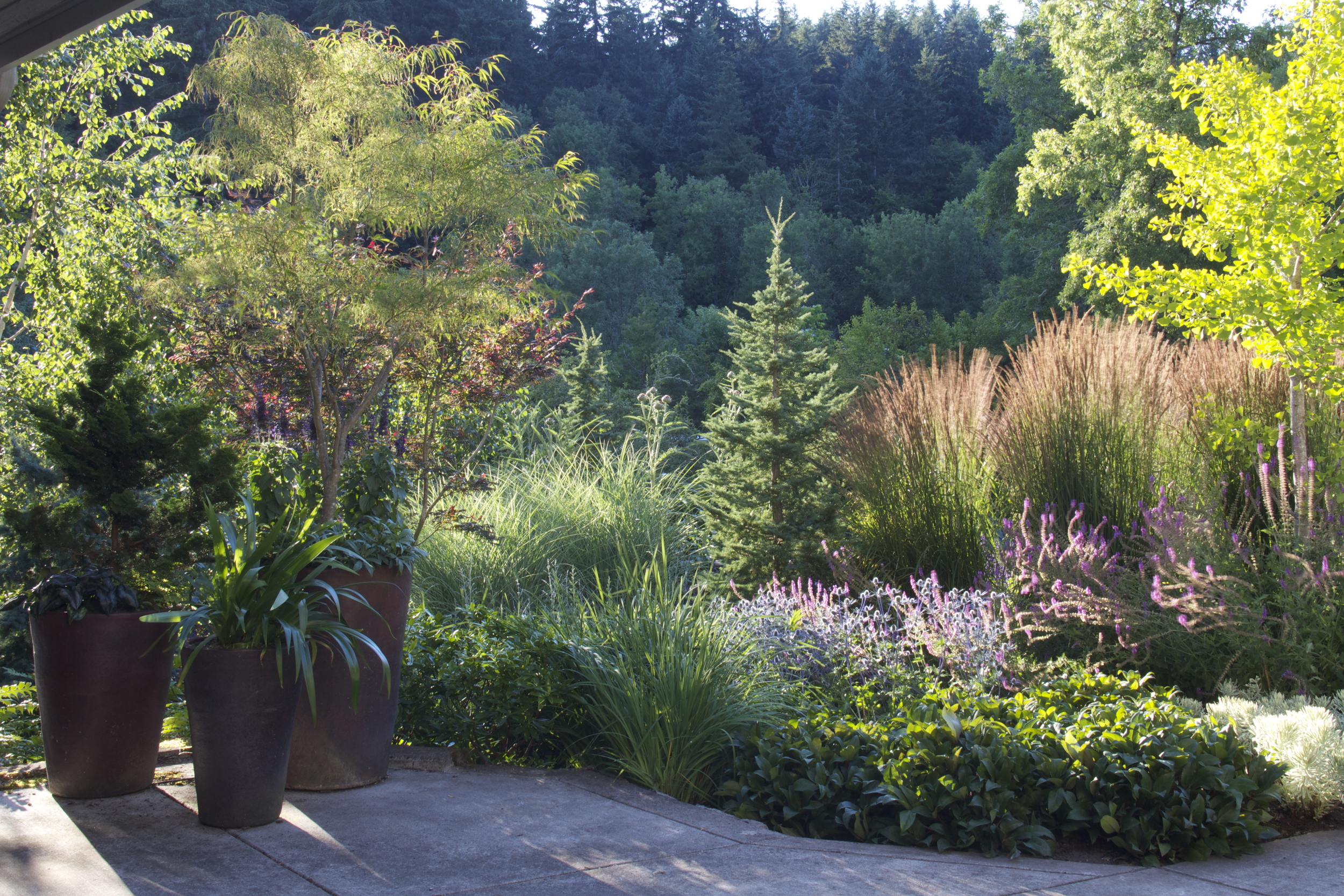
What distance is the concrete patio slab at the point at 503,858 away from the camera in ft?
7.42

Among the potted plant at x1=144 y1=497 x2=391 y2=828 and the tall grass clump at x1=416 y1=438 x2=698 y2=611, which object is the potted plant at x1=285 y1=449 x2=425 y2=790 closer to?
the potted plant at x1=144 y1=497 x2=391 y2=828

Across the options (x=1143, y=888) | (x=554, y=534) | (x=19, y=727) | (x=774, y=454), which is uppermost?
(x=774, y=454)

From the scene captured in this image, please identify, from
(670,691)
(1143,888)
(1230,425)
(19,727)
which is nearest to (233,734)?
(670,691)

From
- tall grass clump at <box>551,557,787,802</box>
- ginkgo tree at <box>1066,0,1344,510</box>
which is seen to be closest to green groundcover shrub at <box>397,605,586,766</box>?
tall grass clump at <box>551,557,787,802</box>

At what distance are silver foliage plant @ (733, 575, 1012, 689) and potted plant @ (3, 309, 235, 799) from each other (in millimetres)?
1999

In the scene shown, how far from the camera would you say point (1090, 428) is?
16.6 feet

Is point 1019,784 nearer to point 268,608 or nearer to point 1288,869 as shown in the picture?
point 1288,869

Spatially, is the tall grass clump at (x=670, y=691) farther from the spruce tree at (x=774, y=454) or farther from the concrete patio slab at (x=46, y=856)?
the spruce tree at (x=774, y=454)

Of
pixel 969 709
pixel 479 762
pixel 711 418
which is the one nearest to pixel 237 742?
pixel 479 762

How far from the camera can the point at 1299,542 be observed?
4.04 metres

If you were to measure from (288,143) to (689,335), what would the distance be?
17956mm

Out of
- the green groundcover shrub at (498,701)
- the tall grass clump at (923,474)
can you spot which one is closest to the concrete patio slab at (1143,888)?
the green groundcover shrub at (498,701)

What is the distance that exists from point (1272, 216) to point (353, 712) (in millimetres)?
4428

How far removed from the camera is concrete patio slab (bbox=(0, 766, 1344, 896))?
2262mm
